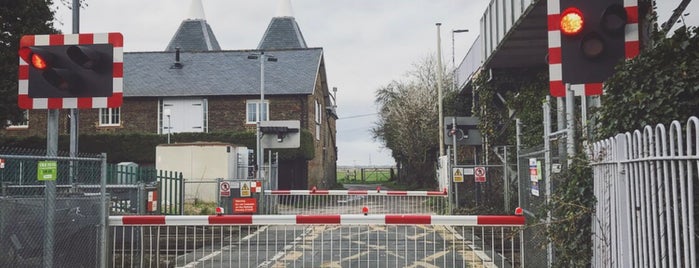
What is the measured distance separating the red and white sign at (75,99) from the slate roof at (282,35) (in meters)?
40.1

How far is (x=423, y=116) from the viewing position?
41250mm

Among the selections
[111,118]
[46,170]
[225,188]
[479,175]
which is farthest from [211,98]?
[46,170]

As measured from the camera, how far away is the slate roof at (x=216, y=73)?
34.4 m

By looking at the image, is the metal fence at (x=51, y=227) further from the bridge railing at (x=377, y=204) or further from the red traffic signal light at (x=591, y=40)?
the bridge railing at (x=377, y=204)

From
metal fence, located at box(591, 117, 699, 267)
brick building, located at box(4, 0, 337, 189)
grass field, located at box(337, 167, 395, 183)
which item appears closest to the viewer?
metal fence, located at box(591, 117, 699, 267)

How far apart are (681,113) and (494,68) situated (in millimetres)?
14380

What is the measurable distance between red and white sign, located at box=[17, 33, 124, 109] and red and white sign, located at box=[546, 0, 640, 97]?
14.0 ft

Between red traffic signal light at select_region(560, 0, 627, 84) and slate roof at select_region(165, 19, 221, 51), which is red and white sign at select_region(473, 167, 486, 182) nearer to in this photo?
red traffic signal light at select_region(560, 0, 627, 84)

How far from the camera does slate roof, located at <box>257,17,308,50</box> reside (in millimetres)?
47084

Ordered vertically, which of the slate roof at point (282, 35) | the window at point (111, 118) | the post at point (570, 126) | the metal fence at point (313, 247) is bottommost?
the metal fence at point (313, 247)

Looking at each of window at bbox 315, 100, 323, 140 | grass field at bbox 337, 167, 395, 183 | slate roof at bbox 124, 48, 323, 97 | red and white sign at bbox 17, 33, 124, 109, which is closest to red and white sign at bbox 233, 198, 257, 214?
red and white sign at bbox 17, 33, 124, 109

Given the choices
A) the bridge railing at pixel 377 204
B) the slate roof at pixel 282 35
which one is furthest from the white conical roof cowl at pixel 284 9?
the bridge railing at pixel 377 204

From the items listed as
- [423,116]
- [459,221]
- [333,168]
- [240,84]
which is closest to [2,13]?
[240,84]

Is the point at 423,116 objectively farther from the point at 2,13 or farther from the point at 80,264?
the point at 80,264
